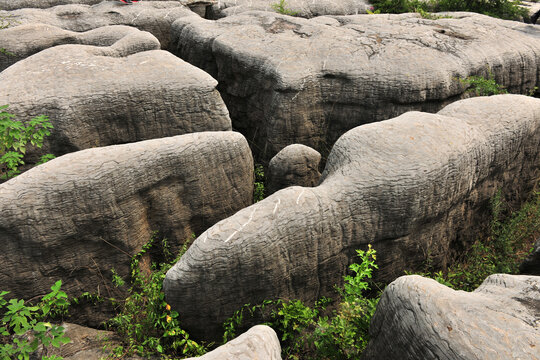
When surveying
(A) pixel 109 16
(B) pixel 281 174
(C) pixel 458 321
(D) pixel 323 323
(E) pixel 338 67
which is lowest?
(D) pixel 323 323

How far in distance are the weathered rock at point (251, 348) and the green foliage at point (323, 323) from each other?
0.76 meters

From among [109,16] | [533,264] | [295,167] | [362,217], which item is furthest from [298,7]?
[533,264]

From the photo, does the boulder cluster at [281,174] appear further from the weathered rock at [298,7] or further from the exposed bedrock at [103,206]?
the weathered rock at [298,7]

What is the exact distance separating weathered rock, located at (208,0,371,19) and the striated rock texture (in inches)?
355

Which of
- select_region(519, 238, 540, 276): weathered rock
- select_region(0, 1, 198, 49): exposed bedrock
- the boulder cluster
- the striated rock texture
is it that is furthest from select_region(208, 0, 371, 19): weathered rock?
the striated rock texture

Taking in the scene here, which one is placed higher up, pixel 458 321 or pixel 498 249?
pixel 458 321

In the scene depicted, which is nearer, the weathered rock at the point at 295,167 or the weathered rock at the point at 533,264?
the weathered rock at the point at 533,264

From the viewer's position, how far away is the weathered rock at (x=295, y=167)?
5.88m

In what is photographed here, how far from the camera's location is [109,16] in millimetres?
10086

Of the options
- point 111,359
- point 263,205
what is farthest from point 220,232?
point 111,359

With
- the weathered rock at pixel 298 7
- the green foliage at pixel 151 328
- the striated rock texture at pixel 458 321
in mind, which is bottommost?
the green foliage at pixel 151 328

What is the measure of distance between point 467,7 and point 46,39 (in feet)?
31.2

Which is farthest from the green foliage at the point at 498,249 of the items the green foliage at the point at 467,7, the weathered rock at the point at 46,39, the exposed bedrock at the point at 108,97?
the green foliage at the point at 467,7

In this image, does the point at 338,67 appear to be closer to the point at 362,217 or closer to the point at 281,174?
the point at 281,174
